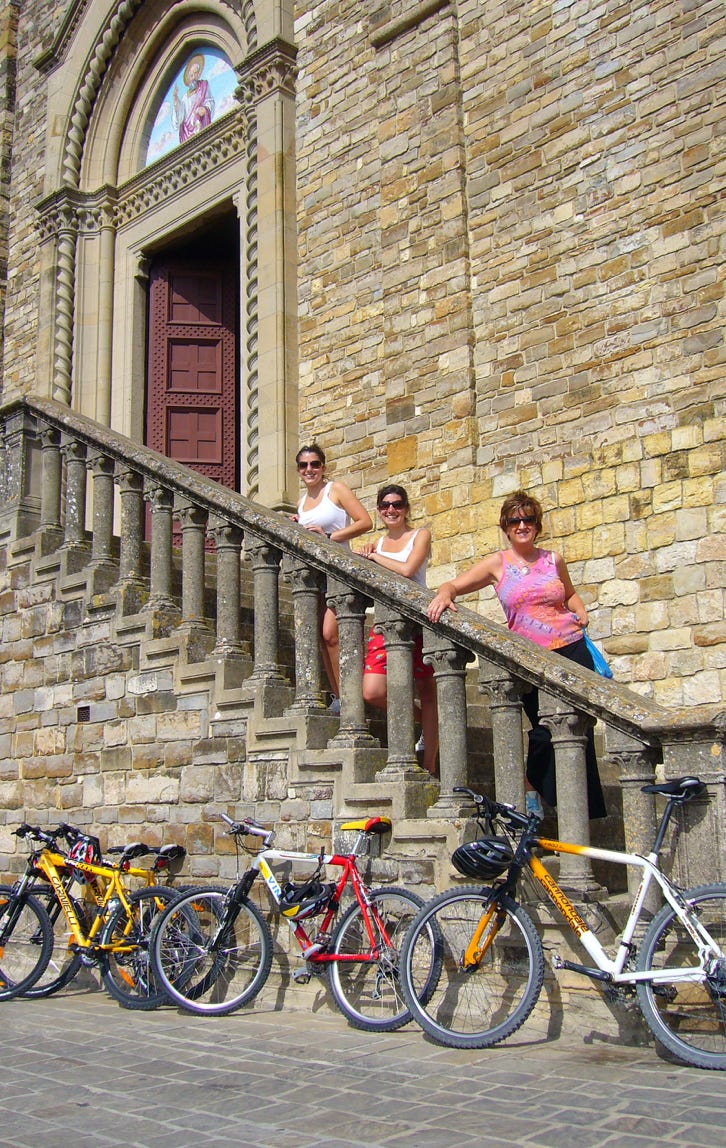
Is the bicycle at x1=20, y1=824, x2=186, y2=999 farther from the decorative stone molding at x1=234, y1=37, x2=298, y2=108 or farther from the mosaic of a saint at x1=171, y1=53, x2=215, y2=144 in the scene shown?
the mosaic of a saint at x1=171, y1=53, x2=215, y2=144

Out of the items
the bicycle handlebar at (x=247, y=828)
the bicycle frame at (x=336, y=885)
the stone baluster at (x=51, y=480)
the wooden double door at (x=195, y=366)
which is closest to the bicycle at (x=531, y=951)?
the bicycle frame at (x=336, y=885)

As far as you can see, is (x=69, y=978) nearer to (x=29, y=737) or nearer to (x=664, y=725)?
(x=29, y=737)

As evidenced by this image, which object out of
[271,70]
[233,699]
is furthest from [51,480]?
[271,70]

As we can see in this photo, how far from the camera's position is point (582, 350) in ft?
29.4

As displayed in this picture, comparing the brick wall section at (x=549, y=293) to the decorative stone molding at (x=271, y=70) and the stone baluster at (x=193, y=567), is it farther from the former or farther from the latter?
the stone baluster at (x=193, y=567)

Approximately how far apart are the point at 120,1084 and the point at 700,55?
8.03 meters

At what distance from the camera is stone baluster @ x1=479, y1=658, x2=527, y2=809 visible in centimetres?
499

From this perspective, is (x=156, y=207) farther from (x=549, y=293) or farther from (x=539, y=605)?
(x=539, y=605)

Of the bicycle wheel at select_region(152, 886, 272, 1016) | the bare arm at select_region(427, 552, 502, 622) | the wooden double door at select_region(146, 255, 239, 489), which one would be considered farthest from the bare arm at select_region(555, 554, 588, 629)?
the wooden double door at select_region(146, 255, 239, 489)

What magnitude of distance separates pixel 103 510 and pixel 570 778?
4026 millimetres

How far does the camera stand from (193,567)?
674 centimetres

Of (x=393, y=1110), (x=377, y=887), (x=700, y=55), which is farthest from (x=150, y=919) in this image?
(x=700, y=55)

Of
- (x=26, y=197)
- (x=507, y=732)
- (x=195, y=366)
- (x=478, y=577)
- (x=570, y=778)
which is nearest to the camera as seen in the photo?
(x=570, y=778)

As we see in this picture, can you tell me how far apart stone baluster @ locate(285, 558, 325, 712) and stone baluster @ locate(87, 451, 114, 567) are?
1966mm
